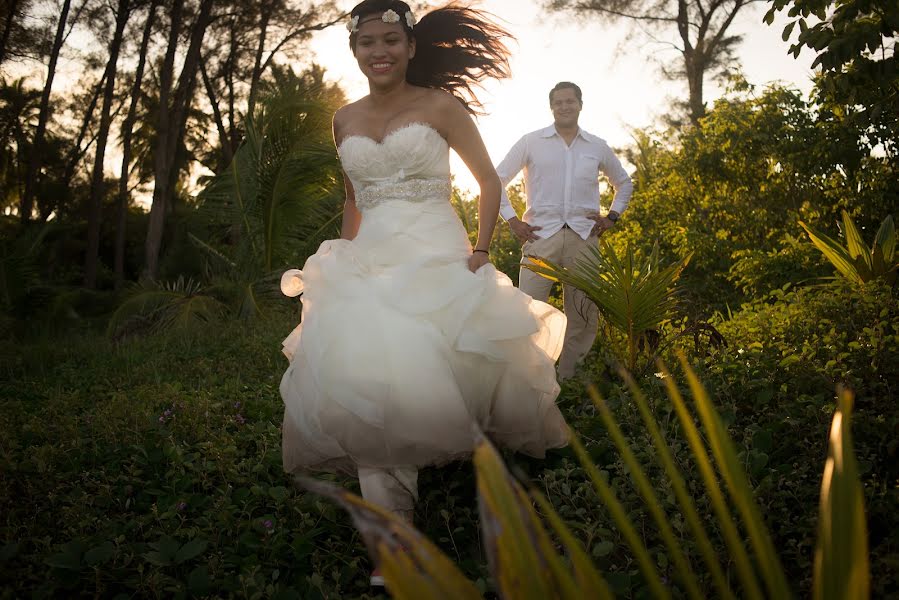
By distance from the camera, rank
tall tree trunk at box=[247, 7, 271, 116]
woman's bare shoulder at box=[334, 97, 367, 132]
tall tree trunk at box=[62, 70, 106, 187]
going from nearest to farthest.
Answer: woman's bare shoulder at box=[334, 97, 367, 132]
tall tree trunk at box=[247, 7, 271, 116]
tall tree trunk at box=[62, 70, 106, 187]

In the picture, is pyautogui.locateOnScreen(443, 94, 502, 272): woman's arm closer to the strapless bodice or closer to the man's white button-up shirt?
the strapless bodice

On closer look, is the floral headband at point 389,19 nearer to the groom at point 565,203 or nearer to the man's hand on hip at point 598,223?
the groom at point 565,203

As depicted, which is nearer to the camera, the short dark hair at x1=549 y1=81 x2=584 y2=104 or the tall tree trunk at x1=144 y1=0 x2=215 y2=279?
the short dark hair at x1=549 y1=81 x2=584 y2=104

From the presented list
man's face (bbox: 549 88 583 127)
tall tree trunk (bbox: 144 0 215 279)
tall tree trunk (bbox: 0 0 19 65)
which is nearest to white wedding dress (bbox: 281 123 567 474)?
man's face (bbox: 549 88 583 127)

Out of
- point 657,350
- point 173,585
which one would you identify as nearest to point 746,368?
point 657,350

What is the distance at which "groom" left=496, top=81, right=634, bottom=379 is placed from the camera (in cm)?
613

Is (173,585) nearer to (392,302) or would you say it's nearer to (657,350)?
(392,302)

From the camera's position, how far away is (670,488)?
2.96 m

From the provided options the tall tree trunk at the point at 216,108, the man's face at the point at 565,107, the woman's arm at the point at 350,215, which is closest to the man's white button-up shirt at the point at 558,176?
the man's face at the point at 565,107

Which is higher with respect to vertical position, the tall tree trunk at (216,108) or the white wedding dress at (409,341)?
the tall tree trunk at (216,108)

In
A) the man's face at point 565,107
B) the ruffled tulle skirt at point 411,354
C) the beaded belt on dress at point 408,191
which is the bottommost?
the ruffled tulle skirt at point 411,354

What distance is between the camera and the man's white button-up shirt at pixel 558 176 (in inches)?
241


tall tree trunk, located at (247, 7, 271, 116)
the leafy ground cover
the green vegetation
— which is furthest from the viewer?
tall tree trunk, located at (247, 7, 271, 116)

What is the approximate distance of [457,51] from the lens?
13.6 ft
